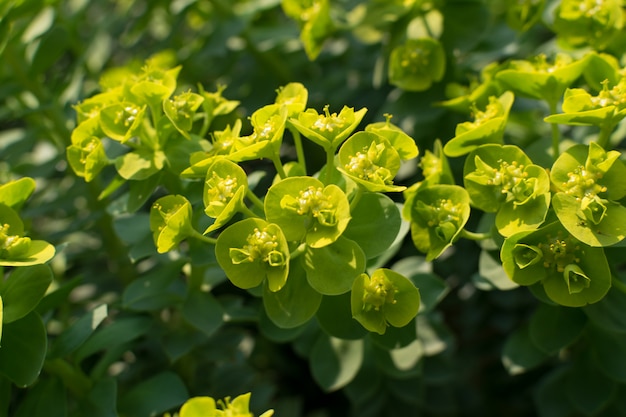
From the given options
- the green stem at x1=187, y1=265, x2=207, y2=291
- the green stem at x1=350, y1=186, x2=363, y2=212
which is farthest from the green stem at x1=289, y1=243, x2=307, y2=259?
the green stem at x1=187, y1=265, x2=207, y2=291

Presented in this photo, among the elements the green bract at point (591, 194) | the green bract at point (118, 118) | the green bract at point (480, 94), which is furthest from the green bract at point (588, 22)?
the green bract at point (118, 118)

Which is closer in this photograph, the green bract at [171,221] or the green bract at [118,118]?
the green bract at [171,221]

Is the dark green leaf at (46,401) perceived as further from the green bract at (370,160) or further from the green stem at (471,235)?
the green stem at (471,235)

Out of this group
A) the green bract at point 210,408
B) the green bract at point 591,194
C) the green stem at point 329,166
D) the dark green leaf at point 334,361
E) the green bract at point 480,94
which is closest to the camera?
the green bract at point 210,408

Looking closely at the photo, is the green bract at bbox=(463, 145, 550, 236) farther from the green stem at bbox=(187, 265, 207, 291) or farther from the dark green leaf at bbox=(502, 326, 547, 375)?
the green stem at bbox=(187, 265, 207, 291)

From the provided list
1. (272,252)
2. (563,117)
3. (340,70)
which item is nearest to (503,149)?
(563,117)

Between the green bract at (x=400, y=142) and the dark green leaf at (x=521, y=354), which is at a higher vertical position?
the green bract at (x=400, y=142)

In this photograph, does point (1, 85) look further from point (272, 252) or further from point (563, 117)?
point (563, 117)
